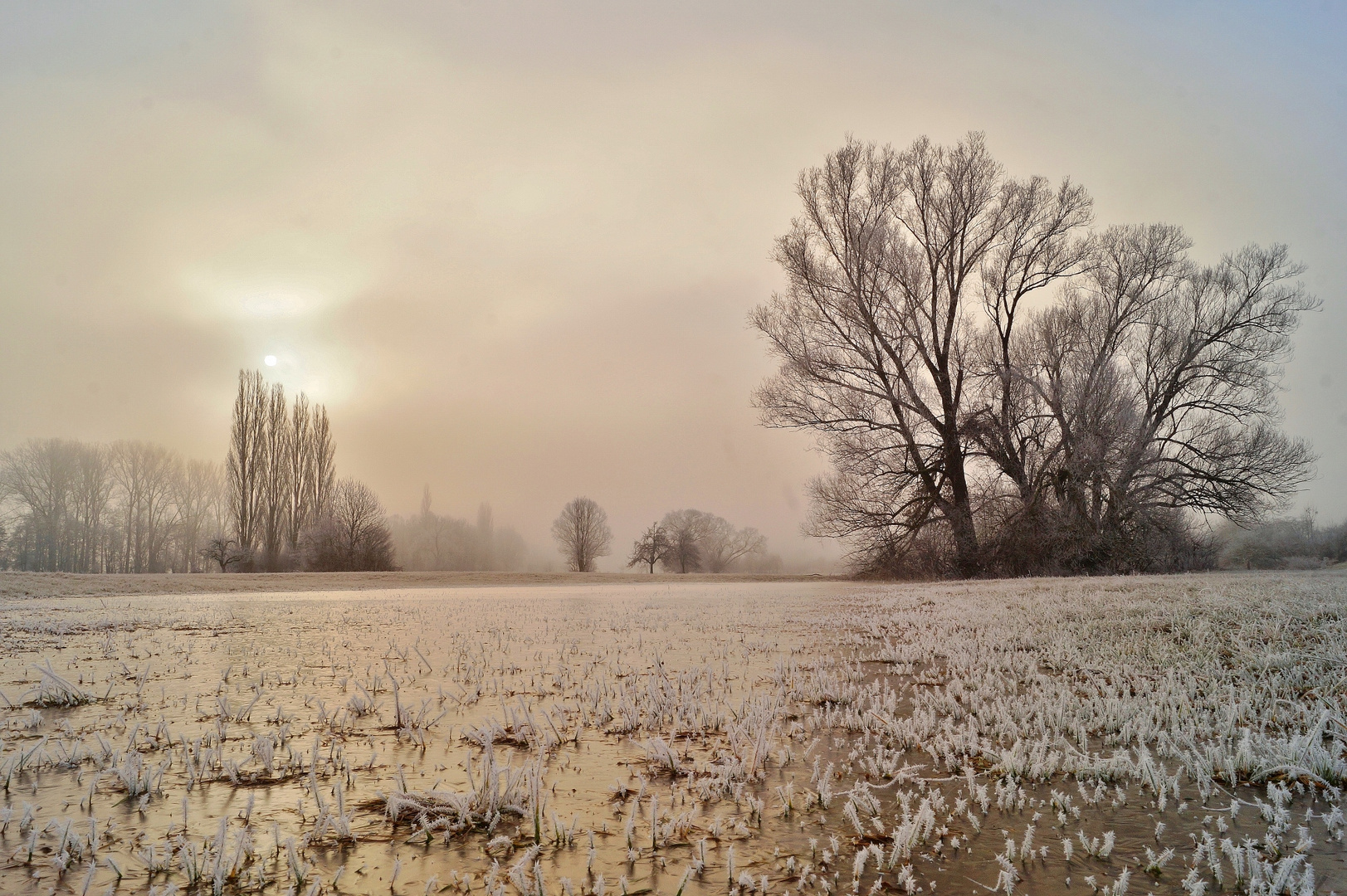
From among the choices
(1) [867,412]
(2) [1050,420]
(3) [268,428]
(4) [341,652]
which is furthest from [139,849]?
(3) [268,428]

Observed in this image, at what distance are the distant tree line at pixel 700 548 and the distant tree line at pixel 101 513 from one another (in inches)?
1221

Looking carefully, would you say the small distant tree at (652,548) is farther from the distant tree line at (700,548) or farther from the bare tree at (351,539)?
the bare tree at (351,539)

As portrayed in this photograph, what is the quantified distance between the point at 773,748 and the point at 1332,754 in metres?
2.48

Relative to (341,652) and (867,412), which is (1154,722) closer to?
(341,652)

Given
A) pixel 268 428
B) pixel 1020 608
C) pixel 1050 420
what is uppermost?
pixel 268 428

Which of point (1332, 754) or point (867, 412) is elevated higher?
point (867, 412)

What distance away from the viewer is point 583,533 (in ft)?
210

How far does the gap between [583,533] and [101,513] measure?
37.0 meters

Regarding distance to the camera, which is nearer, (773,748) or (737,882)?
(737,882)

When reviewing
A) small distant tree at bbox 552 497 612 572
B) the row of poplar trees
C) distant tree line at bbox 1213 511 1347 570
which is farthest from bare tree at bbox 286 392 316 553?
distant tree line at bbox 1213 511 1347 570

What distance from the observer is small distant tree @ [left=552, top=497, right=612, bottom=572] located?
63.5 metres

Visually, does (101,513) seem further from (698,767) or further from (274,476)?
(698,767)

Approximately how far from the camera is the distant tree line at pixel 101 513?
1924 inches

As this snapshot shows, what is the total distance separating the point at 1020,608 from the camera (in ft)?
27.9
